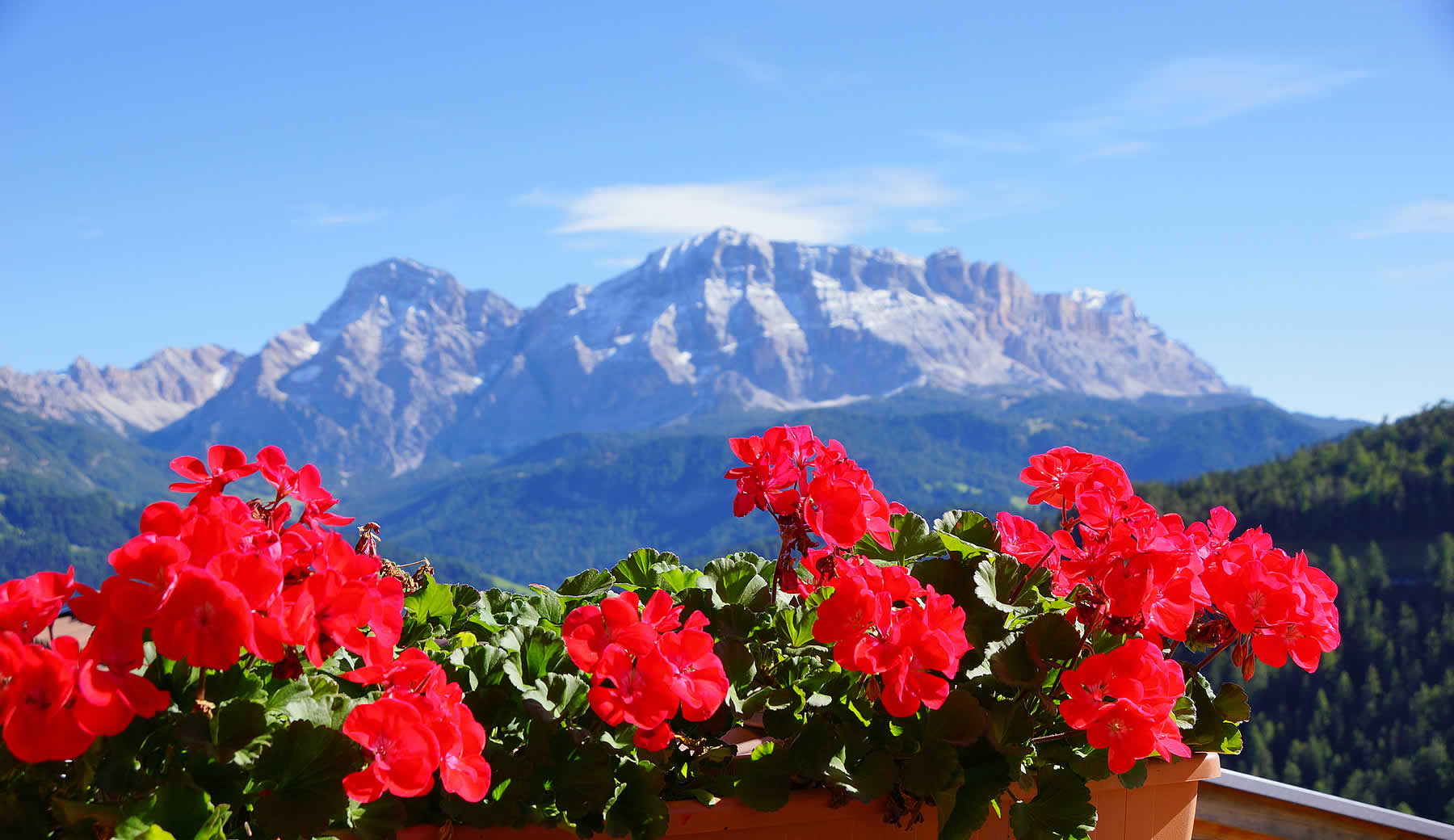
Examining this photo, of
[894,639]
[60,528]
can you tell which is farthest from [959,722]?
[60,528]

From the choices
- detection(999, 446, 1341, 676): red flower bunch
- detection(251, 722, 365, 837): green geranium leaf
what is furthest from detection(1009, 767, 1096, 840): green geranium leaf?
detection(251, 722, 365, 837): green geranium leaf

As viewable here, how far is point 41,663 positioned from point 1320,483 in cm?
10291

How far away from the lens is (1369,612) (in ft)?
237

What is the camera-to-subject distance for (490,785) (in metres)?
1.46

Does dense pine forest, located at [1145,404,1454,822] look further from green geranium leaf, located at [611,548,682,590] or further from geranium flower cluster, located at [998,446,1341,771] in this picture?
green geranium leaf, located at [611,548,682,590]

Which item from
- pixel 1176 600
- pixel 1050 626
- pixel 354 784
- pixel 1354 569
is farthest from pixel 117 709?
pixel 1354 569

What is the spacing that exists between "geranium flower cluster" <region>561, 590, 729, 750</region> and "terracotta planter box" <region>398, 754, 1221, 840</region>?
0.64 feet

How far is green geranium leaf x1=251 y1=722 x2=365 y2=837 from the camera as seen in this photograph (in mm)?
1296

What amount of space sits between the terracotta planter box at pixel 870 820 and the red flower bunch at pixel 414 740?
0.19 metres

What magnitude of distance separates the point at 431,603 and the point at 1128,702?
122cm

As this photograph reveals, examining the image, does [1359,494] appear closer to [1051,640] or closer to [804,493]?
[1051,640]

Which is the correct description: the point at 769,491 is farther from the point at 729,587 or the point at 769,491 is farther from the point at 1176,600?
the point at 1176,600

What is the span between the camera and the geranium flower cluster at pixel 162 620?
113cm

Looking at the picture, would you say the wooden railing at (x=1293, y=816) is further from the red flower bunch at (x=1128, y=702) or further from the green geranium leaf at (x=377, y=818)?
the green geranium leaf at (x=377, y=818)
